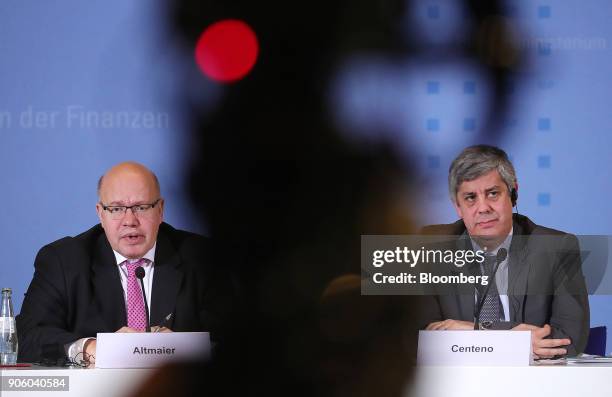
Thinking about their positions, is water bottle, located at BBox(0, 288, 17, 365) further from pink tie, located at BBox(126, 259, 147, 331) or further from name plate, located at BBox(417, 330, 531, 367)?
name plate, located at BBox(417, 330, 531, 367)

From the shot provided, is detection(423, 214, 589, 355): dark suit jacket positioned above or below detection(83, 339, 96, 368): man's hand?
above

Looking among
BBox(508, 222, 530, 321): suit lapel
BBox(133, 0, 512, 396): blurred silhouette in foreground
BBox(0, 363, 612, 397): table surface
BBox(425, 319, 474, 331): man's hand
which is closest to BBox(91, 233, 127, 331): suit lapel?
BBox(133, 0, 512, 396): blurred silhouette in foreground

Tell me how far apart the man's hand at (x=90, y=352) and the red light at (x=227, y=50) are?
124 cm

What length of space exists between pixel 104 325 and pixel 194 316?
0.34 metres

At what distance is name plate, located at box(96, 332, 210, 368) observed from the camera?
270 cm

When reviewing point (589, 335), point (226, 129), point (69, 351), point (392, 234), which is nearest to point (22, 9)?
point (226, 129)

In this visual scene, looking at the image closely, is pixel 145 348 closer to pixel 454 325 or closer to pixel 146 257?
pixel 146 257

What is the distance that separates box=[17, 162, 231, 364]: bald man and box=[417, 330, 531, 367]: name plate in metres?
1.08

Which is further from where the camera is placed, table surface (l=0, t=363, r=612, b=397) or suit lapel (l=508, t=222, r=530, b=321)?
suit lapel (l=508, t=222, r=530, b=321)

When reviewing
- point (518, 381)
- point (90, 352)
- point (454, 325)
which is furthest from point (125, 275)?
point (518, 381)

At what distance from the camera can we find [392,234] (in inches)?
Answer: 150

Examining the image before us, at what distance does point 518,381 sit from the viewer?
258 centimetres

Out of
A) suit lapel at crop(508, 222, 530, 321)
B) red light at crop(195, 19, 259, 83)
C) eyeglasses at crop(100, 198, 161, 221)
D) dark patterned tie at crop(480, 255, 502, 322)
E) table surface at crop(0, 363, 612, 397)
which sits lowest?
table surface at crop(0, 363, 612, 397)

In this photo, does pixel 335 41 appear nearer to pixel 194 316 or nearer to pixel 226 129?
pixel 226 129
